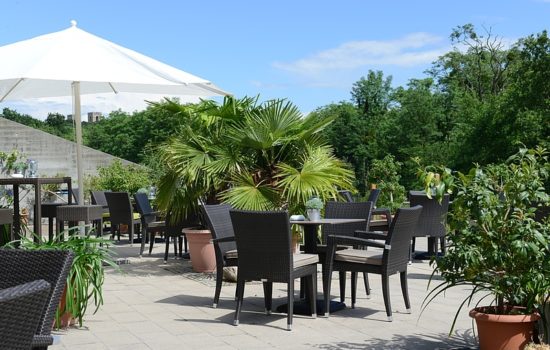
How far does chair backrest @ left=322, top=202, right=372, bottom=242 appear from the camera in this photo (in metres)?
6.43

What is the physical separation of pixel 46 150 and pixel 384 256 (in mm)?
15484

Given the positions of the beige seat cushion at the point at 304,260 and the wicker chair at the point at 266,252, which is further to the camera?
the beige seat cushion at the point at 304,260

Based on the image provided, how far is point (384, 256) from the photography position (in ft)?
17.1

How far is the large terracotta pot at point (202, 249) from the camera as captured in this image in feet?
24.7

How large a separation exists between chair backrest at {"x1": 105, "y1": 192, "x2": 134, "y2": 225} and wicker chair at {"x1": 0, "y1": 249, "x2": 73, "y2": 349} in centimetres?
704

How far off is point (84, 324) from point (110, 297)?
1223 mm

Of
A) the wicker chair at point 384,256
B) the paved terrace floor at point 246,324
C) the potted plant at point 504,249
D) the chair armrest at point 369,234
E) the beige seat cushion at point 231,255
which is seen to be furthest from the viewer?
the chair armrest at point 369,234

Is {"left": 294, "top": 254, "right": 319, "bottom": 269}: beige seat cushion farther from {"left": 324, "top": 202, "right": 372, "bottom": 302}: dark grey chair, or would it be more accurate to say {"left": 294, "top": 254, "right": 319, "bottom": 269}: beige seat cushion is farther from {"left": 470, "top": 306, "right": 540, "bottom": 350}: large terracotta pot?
{"left": 470, "top": 306, "right": 540, "bottom": 350}: large terracotta pot

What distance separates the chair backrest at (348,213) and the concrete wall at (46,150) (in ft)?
41.7

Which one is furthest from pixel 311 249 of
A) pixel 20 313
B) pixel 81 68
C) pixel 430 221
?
pixel 20 313

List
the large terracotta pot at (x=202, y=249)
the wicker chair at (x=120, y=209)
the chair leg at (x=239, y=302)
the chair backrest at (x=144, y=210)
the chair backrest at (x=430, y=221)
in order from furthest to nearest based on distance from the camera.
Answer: the wicker chair at (x=120, y=209), the chair backrest at (x=144, y=210), the chair backrest at (x=430, y=221), the large terracotta pot at (x=202, y=249), the chair leg at (x=239, y=302)

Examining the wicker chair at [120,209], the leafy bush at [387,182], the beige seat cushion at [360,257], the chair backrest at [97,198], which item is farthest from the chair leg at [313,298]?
the chair backrest at [97,198]

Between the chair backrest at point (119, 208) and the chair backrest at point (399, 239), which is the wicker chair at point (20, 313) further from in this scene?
the chair backrest at point (119, 208)

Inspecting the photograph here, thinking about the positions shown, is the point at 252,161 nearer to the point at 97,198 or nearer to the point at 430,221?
the point at 430,221
